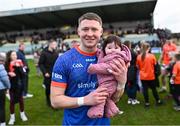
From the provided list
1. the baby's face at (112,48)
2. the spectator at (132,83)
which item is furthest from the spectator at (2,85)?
the baby's face at (112,48)

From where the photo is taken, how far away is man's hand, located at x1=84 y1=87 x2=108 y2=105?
2.99 m

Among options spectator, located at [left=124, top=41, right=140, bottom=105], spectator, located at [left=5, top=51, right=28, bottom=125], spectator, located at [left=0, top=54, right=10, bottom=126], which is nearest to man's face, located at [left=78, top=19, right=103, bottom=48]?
spectator, located at [left=0, top=54, right=10, bottom=126]

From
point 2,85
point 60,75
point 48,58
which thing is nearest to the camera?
point 60,75

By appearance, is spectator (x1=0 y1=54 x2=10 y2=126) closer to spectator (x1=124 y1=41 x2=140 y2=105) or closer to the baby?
spectator (x1=124 y1=41 x2=140 y2=105)

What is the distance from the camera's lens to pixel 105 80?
10.1ft

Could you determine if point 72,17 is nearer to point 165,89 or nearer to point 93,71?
point 165,89

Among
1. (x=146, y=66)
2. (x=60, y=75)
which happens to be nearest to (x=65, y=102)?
(x=60, y=75)

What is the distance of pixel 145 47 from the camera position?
8883mm

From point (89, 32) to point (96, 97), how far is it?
55cm

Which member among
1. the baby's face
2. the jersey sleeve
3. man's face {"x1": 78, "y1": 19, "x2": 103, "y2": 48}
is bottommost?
the jersey sleeve

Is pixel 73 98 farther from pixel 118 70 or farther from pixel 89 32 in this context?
pixel 89 32

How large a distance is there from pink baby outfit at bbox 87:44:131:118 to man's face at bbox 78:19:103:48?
0.18m

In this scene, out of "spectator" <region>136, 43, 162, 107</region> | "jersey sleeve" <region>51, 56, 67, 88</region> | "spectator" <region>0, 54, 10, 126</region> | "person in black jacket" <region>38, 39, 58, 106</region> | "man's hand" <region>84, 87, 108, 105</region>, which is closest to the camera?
"man's hand" <region>84, 87, 108, 105</region>

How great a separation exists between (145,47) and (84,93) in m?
5.92
